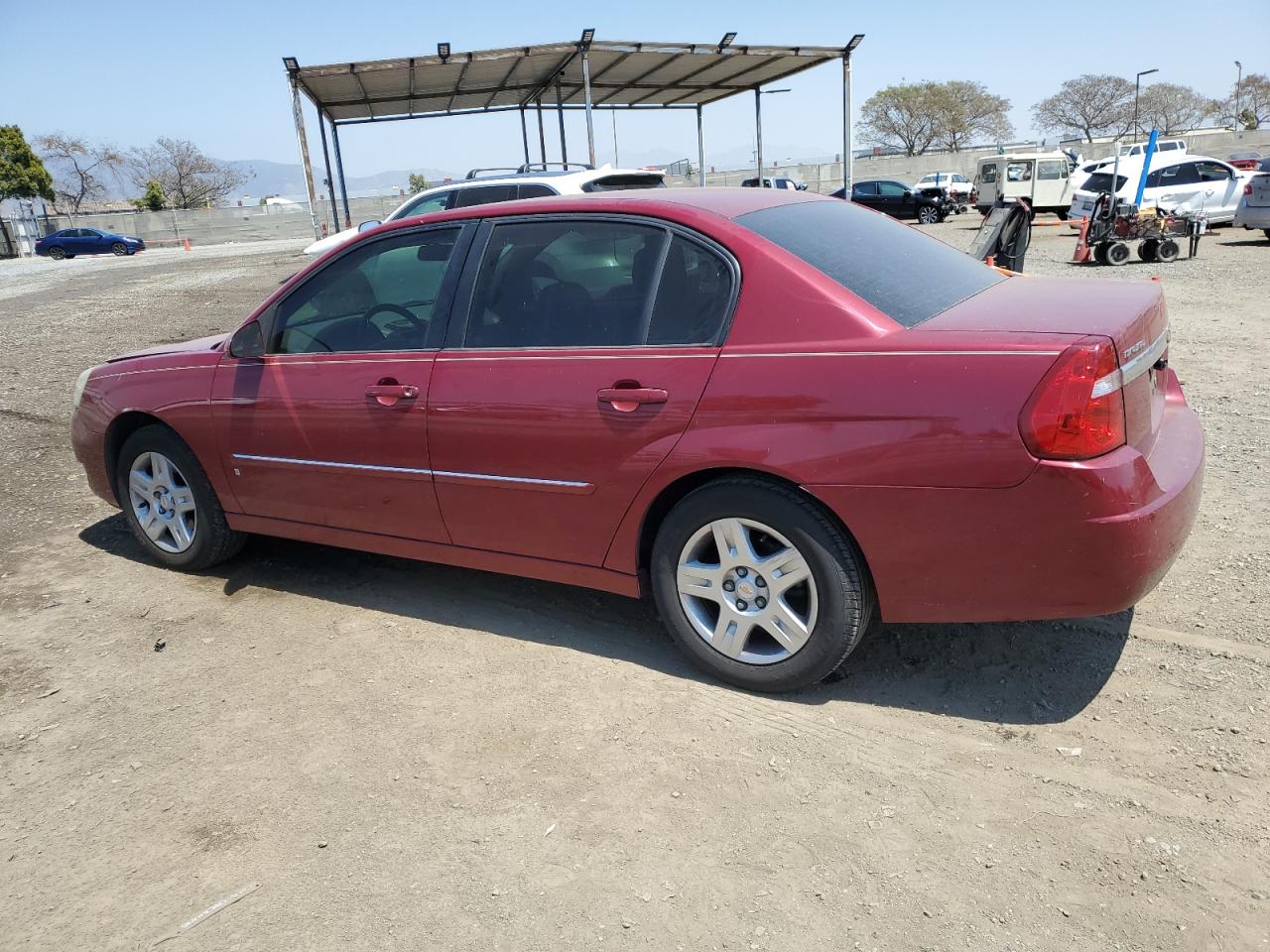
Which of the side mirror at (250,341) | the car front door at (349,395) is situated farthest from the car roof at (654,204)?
the side mirror at (250,341)

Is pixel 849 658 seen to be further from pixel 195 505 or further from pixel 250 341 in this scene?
pixel 195 505

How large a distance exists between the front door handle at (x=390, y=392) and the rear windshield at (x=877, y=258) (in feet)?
4.59

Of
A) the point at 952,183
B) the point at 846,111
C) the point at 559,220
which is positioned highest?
the point at 846,111

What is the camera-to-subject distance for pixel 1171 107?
8475 centimetres

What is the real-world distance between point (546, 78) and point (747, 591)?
18.9m

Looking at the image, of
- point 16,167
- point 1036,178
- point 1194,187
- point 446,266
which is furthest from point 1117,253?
point 16,167

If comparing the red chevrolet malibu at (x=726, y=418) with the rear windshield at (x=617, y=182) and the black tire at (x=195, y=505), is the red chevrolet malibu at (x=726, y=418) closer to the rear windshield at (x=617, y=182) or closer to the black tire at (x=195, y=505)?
the black tire at (x=195, y=505)

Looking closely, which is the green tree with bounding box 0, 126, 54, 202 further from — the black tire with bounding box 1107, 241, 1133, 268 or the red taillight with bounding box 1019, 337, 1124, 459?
the red taillight with bounding box 1019, 337, 1124, 459

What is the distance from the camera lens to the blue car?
40906 millimetres

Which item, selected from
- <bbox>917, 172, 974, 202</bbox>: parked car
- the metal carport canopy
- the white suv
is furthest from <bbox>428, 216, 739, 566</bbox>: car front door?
<bbox>917, 172, 974, 202</bbox>: parked car

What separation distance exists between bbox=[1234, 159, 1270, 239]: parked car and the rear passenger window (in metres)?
19.7

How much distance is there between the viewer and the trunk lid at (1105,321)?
108 inches

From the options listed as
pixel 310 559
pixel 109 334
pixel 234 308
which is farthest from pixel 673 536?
pixel 234 308

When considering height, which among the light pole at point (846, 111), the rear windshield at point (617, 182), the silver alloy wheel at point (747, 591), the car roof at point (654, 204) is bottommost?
the silver alloy wheel at point (747, 591)
